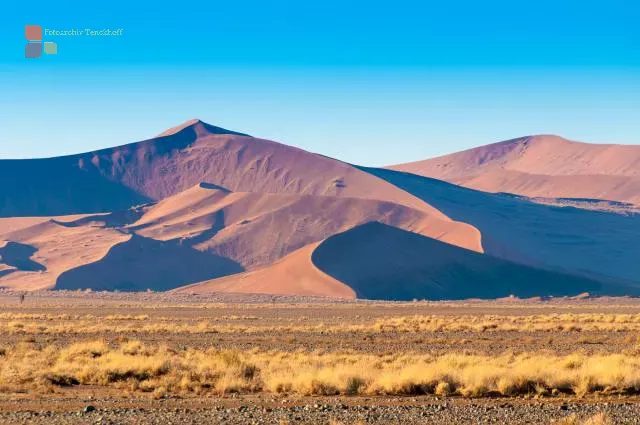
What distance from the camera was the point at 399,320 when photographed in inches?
1756

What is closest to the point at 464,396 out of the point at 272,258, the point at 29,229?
the point at 272,258

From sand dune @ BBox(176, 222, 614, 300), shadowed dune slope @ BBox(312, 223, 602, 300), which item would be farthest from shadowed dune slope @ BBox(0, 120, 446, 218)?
sand dune @ BBox(176, 222, 614, 300)

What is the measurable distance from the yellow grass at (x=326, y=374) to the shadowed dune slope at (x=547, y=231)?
79.7 meters

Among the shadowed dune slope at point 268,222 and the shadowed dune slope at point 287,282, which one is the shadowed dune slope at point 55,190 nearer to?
the shadowed dune slope at point 268,222

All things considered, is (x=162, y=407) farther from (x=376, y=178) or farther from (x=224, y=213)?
(x=376, y=178)

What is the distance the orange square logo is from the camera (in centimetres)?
4688

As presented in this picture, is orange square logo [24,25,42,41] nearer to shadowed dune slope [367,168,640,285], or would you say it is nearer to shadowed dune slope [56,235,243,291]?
shadowed dune slope [56,235,243,291]

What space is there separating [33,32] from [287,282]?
42228 mm

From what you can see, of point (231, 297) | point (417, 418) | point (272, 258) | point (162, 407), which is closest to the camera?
point (417, 418)

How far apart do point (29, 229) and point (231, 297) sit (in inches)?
1801

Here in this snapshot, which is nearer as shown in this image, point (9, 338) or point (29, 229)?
point (9, 338)

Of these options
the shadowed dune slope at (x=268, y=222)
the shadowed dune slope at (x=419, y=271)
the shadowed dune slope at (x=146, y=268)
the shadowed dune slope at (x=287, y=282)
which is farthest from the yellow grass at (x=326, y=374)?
the shadowed dune slope at (x=268, y=222)

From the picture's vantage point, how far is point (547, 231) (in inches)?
5118

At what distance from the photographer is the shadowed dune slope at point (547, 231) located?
4530 inches
